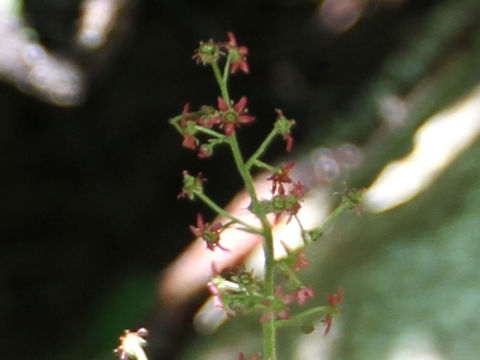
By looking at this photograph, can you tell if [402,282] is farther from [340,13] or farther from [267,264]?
[340,13]

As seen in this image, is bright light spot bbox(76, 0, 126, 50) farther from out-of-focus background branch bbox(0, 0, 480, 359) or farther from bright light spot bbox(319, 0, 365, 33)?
bright light spot bbox(319, 0, 365, 33)

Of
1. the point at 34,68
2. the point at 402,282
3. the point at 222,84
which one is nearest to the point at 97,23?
the point at 34,68

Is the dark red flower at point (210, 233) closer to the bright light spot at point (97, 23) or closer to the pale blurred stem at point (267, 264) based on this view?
the pale blurred stem at point (267, 264)

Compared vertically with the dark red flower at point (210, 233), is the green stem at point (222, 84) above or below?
above

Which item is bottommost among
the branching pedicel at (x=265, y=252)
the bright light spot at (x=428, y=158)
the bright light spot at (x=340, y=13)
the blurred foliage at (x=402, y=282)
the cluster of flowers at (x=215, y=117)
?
the branching pedicel at (x=265, y=252)

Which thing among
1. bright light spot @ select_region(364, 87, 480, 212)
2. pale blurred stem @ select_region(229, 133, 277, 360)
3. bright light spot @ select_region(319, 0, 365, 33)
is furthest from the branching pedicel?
bright light spot @ select_region(319, 0, 365, 33)

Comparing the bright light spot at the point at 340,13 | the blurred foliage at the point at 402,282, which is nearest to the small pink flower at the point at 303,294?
the blurred foliage at the point at 402,282

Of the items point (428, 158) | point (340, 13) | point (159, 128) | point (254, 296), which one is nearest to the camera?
point (254, 296)

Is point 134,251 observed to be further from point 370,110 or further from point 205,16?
point 370,110
